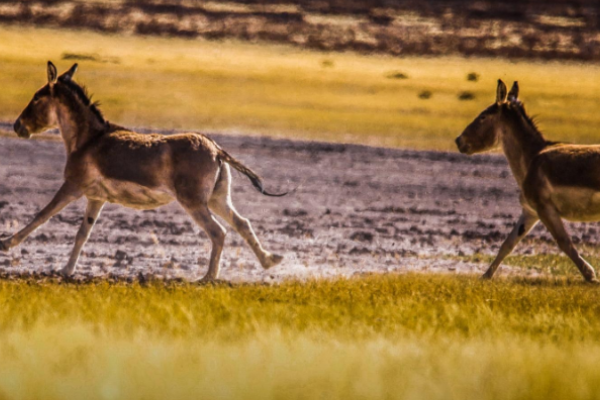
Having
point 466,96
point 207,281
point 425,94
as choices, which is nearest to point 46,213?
point 207,281

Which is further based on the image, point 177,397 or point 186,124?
point 186,124

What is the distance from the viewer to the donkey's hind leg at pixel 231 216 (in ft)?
44.8

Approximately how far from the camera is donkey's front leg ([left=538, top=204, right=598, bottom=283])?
45.1 feet

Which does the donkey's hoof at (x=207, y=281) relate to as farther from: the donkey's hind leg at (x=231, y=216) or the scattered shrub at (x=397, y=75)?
the scattered shrub at (x=397, y=75)

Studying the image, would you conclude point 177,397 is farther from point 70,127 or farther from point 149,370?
point 70,127

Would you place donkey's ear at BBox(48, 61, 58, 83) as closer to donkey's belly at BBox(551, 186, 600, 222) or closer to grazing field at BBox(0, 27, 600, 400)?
grazing field at BBox(0, 27, 600, 400)

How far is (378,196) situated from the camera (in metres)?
22.6

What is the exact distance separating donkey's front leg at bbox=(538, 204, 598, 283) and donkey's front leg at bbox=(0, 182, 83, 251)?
408cm

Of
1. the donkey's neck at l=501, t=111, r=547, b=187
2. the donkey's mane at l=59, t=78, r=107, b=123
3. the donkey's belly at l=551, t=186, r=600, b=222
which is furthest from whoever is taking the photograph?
the donkey's neck at l=501, t=111, r=547, b=187

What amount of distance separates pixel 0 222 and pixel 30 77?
14.4 metres

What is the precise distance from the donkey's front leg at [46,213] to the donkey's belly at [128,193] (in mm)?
159

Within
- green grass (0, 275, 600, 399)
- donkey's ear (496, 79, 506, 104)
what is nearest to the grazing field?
green grass (0, 275, 600, 399)

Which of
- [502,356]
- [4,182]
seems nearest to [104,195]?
[502,356]

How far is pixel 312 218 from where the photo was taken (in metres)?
19.9
